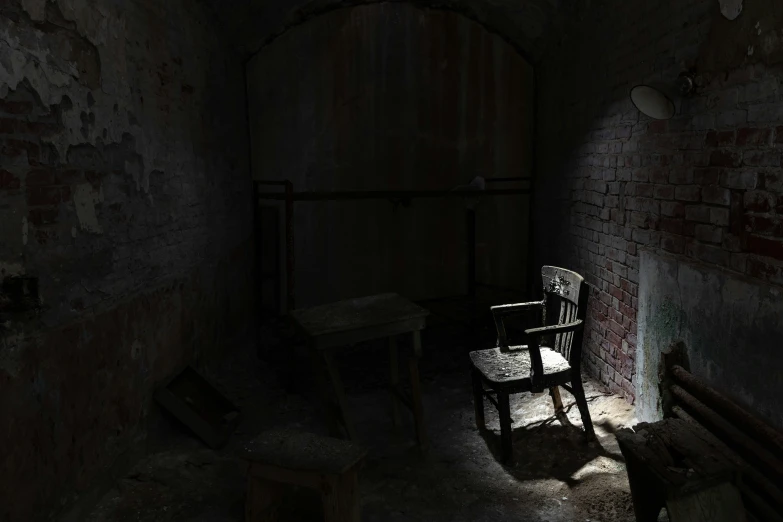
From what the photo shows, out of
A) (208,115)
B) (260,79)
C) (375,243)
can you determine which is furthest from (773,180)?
(260,79)

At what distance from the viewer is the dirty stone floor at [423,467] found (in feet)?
8.44

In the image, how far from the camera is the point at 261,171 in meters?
5.23

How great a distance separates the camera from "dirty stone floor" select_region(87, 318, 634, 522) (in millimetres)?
2572

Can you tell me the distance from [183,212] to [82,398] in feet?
4.62

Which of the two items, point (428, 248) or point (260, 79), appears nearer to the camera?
point (260, 79)

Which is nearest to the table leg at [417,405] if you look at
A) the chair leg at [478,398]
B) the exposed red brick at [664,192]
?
the chair leg at [478,398]

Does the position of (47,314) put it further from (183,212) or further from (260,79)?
(260,79)

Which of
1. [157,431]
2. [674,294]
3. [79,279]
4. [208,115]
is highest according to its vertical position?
[208,115]

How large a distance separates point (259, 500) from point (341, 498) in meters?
0.40

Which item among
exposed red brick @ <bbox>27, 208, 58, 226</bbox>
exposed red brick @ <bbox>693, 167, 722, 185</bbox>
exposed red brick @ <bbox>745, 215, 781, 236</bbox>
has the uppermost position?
exposed red brick @ <bbox>693, 167, 722, 185</bbox>

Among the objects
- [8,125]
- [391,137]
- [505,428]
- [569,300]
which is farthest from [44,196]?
[391,137]

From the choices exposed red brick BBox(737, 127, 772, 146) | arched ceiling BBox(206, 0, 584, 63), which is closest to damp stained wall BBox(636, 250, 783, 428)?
exposed red brick BBox(737, 127, 772, 146)

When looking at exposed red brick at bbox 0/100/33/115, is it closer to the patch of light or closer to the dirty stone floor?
the dirty stone floor

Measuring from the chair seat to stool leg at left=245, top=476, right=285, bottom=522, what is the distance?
127cm
